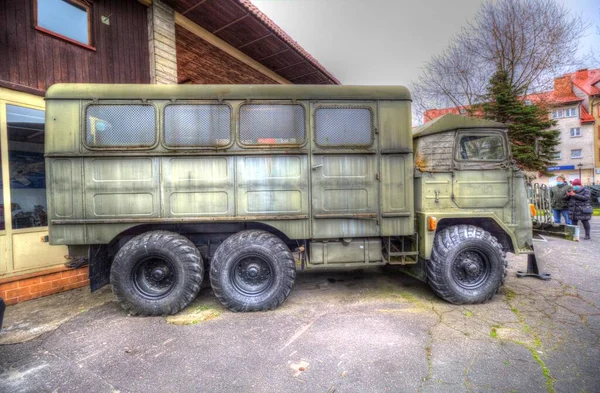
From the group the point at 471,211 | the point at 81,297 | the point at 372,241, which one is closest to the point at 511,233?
the point at 471,211

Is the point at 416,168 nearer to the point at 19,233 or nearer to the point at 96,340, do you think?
the point at 96,340

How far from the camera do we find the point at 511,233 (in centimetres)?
405

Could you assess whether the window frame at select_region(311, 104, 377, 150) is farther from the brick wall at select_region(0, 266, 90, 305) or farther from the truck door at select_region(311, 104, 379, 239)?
the brick wall at select_region(0, 266, 90, 305)

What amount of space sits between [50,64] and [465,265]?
299 inches

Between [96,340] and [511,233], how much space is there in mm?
5684

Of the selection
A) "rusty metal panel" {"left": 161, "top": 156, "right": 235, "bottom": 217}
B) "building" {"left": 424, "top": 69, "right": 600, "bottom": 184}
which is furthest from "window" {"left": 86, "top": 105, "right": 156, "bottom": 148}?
"building" {"left": 424, "top": 69, "right": 600, "bottom": 184}

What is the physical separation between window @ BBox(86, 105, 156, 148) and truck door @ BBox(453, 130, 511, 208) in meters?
4.47

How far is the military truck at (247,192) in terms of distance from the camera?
12.0 feet

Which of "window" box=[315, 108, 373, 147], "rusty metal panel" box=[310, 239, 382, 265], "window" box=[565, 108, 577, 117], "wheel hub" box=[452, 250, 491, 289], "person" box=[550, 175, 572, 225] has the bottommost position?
"wheel hub" box=[452, 250, 491, 289]

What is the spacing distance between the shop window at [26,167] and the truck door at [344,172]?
482 cm

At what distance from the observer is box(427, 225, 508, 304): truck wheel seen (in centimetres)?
391

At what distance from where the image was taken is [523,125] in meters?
12.6

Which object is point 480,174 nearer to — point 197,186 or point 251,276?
point 251,276

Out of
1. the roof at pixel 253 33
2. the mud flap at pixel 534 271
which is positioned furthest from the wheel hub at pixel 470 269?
the roof at pixel 253 33
